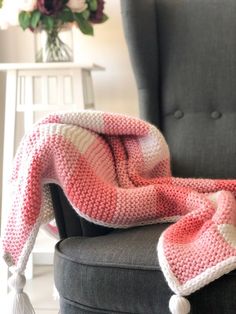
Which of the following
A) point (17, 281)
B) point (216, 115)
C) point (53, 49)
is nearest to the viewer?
point (17, 281)

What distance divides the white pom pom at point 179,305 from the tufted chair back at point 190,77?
61 centimetres

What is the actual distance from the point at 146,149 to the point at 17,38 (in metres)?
1.01

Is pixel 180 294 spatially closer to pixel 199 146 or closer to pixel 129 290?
pixel 129 290

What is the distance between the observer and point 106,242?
41.3 inches

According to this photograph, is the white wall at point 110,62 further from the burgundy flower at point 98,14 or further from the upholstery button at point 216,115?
the upholstery button at point 216,115

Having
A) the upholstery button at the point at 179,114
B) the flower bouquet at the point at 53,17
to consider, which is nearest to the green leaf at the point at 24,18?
the flower bouquet at the point at 53,17

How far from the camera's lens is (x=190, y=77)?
1.52 metres

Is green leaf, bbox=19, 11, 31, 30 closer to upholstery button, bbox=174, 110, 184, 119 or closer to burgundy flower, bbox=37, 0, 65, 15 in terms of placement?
burgundy flower, bbox=37, 0, 65, 15

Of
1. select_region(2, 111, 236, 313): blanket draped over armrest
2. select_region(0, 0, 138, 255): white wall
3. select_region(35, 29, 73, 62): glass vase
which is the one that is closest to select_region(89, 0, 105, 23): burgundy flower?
select_region(35, 29, 73, 62): glass vase

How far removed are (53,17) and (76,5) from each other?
80mm

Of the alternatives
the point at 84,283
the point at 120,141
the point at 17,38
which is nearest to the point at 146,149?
the point at 120,141

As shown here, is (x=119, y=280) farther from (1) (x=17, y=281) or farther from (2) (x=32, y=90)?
(2) (x=32, y=90)

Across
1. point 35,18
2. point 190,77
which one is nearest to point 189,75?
point 190,77

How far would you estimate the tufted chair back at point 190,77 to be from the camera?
4.86ft
